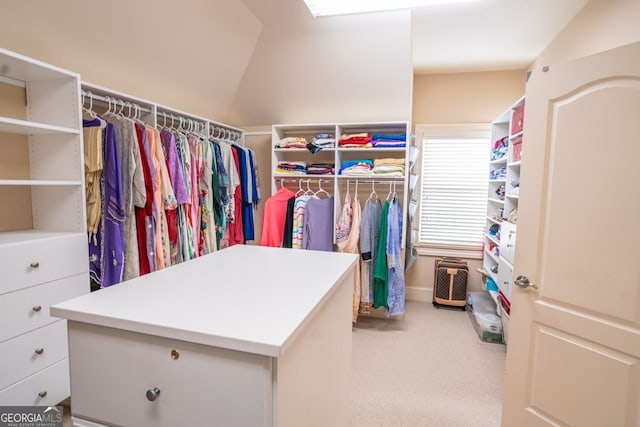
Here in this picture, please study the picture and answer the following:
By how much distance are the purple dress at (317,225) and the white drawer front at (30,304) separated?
6.32 ft

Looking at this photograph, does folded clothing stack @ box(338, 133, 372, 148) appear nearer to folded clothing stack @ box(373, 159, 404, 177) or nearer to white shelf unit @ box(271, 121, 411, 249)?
white shelf unit @ box(271, 121, 411, 249)

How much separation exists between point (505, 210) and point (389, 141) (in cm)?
125

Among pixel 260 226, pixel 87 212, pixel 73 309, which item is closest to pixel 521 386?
pixel 73 309

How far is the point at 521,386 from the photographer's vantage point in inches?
Result: 67.6

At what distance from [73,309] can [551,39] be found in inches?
152

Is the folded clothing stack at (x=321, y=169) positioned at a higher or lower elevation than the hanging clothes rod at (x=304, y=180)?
higher

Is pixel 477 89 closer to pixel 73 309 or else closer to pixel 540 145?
pixel 540 145

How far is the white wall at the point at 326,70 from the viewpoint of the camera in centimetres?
277

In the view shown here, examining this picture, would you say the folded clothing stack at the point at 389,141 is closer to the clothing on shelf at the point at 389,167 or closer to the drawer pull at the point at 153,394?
the clothing on shelf at the point at 389,167

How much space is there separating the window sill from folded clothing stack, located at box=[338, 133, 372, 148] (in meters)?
1.67

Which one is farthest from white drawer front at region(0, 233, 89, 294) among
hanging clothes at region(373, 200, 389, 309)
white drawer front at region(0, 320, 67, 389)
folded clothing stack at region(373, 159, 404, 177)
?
folded clothing stack at region(373, 159, 404, 177)

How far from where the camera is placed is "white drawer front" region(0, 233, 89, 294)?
1577mm

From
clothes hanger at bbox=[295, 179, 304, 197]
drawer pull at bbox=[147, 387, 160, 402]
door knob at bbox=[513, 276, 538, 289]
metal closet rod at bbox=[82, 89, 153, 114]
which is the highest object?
metal closet rod at bbox=[82, 89, 153, 114]

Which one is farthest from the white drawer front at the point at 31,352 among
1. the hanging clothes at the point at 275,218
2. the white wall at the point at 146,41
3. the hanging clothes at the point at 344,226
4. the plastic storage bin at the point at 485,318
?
the plastic storage bin at the point at 485,318
